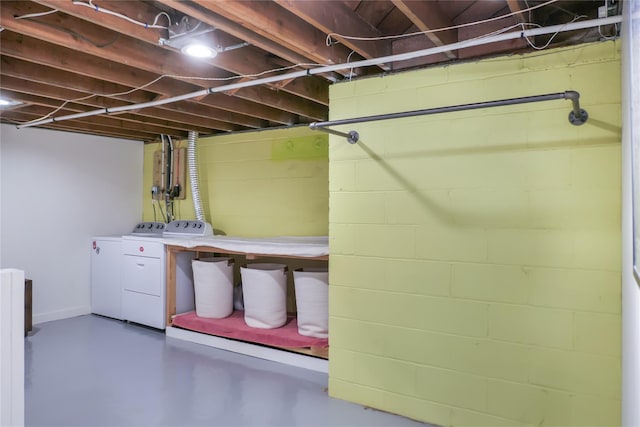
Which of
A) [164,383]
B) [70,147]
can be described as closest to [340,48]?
[164,383]

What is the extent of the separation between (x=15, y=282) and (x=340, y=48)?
2.15 meters

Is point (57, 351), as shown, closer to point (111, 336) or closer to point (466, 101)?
point (111, 336)

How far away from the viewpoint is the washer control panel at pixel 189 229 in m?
4.90

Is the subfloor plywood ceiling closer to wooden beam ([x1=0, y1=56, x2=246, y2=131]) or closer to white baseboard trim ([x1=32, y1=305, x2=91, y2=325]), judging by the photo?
wooden beam ([x1=0, y1=56, x2=246, y2=131])

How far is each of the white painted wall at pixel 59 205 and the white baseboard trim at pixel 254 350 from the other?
1736 mm

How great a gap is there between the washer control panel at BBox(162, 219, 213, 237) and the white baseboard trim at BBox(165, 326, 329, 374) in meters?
1.05

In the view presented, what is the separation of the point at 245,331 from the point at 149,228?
8.19ft

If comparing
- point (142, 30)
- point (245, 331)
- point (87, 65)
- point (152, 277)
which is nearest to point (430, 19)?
point (142, 30)

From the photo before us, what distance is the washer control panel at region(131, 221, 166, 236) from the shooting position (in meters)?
5.51

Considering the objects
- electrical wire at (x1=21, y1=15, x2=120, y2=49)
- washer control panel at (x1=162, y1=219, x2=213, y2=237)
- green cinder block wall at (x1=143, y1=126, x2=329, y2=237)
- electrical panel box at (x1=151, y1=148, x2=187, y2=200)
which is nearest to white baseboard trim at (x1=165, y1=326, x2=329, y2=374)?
washer control panel at (x1=162, y1=219, x2=213, y2=237)

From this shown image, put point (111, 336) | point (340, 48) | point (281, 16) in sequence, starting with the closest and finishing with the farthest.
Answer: point (281, 16) → point (340, 48) → point (111, 336)

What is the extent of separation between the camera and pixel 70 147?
5258 mm

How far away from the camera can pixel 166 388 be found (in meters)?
3.17

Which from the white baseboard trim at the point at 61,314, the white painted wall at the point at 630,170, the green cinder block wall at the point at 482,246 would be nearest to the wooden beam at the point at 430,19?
the green cinder block wall at the point at 482,246
